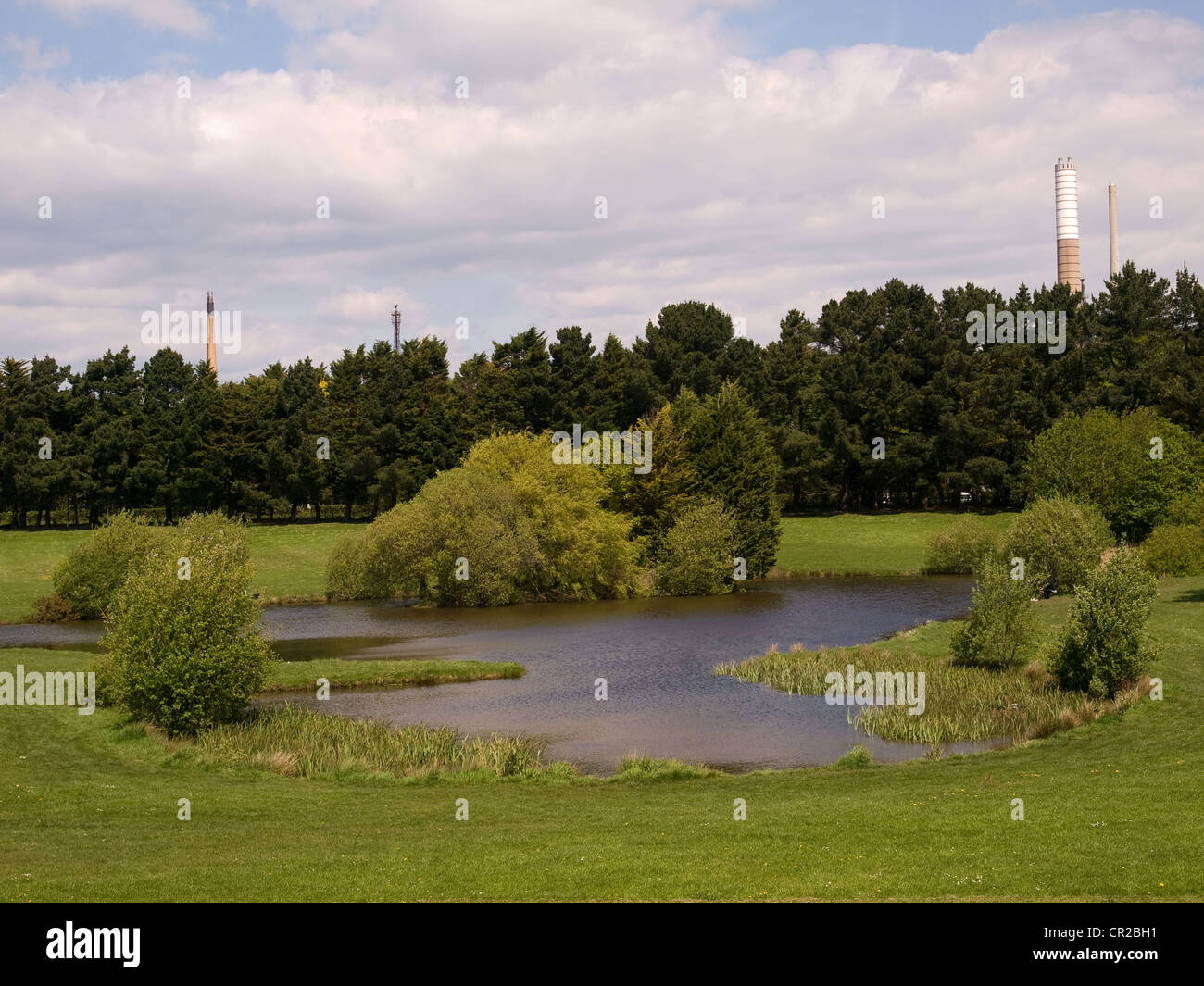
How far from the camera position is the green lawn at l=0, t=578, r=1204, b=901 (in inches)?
592

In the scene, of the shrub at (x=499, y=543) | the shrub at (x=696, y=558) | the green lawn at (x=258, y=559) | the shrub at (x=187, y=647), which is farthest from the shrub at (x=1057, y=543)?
the green lawn at (x=258, y=559)

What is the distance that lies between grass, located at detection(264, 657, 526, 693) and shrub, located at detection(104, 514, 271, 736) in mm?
9057

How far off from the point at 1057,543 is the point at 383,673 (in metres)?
38.7

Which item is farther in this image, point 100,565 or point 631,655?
point 100,565

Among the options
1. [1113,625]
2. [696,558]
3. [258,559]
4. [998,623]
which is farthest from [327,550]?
[1113,625]

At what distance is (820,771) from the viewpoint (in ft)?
90.7

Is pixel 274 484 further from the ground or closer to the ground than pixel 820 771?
further from the ground

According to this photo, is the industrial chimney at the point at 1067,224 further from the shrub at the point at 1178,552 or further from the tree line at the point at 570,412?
the shrub at the point at 1178,552

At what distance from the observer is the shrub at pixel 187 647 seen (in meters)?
31.6

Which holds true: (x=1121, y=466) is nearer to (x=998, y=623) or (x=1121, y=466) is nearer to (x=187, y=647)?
(x=998, y=623)

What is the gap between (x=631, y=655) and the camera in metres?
49.9

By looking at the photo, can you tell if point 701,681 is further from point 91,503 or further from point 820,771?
point 91,503
